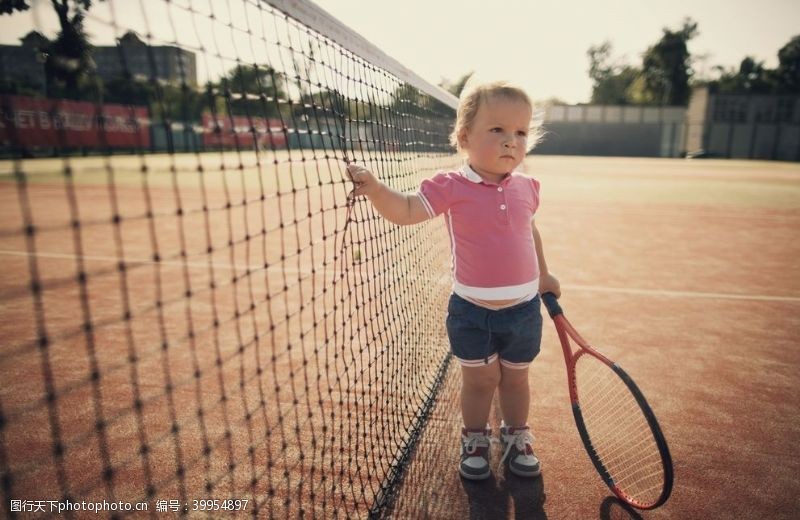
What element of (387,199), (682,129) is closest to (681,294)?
(387,199)

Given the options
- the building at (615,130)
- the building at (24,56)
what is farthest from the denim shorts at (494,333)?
the building at (615,130)

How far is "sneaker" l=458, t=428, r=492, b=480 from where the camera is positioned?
2.52m

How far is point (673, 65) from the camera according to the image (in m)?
69.8

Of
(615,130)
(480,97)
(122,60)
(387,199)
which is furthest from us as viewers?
(615,130)

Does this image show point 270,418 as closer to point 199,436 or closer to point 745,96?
point 199,436

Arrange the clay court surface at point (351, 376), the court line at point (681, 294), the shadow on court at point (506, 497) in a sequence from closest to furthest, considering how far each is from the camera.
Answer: the shadow on court at point (506, 497), the clay court surface at point (351, 376), the court line at point (681, 294)

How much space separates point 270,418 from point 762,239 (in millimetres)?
8745

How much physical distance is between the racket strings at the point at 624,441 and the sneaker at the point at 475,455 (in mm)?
508

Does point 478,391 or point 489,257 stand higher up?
point 489,257

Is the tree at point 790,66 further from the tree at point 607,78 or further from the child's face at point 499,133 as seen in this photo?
the child's face at point 499,133

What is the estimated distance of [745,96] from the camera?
1948 inches

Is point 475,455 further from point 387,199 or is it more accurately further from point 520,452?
point 387,199

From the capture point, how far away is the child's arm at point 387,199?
7.02 ft

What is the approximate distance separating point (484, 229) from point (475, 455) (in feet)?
3.54
